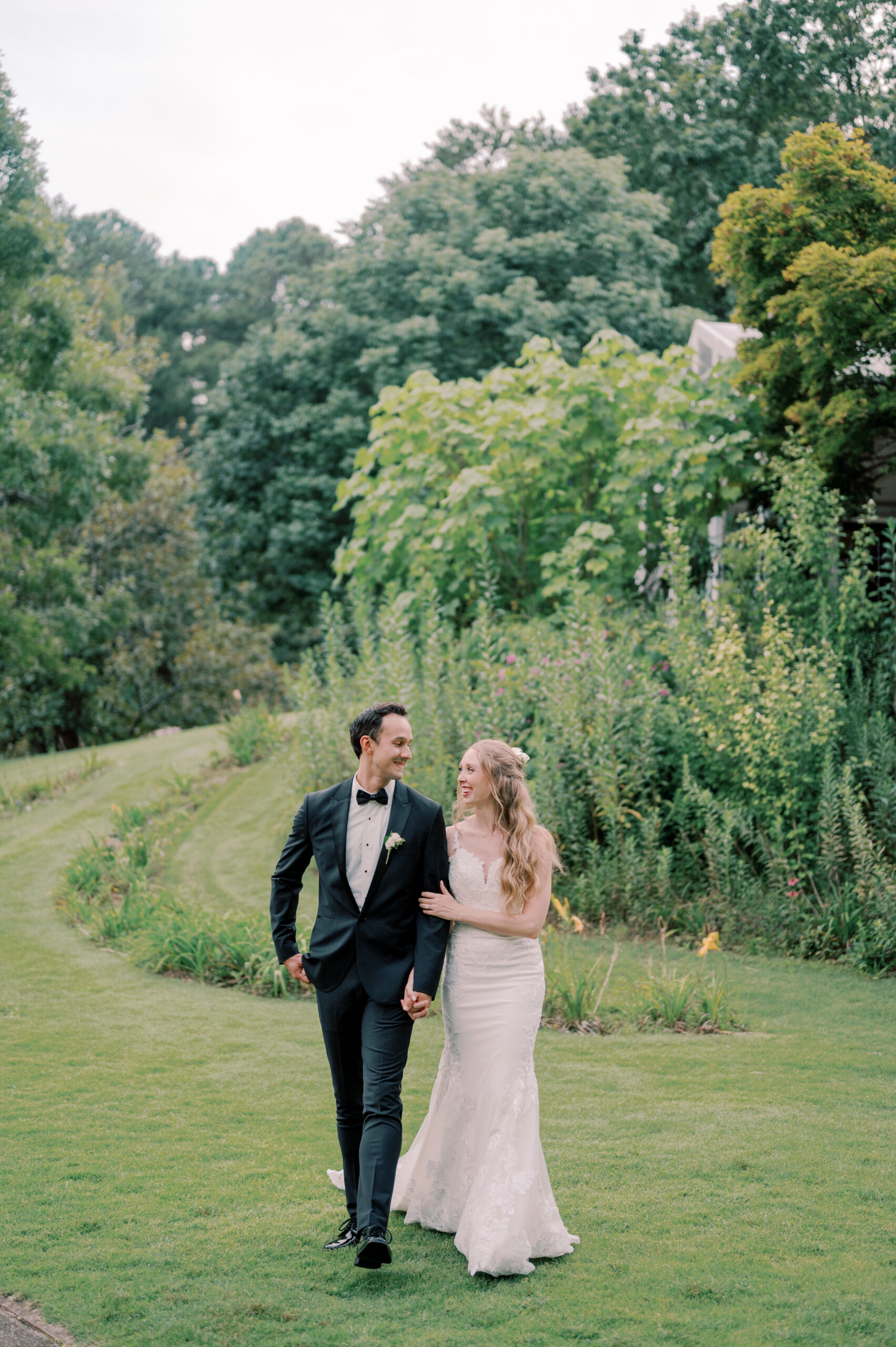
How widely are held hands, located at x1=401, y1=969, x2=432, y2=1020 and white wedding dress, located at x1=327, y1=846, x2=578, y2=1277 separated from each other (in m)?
0.22

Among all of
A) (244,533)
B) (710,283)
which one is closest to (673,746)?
(244,533)

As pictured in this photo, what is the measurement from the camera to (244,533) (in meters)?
24.1

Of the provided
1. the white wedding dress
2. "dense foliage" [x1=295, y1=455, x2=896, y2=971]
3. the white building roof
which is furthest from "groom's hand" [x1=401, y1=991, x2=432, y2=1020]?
the white building roof

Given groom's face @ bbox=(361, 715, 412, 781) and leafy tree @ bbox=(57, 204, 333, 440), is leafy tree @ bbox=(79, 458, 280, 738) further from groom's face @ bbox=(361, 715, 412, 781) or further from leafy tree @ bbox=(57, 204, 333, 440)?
leafy tree @ bbox=(57, 204, 333, 440)

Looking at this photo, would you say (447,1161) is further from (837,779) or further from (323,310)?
(323,310)

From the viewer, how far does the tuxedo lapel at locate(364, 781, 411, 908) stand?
156 inches

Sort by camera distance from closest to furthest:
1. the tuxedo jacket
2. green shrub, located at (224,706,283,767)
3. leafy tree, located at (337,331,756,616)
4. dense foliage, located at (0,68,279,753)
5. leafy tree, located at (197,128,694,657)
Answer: the tuxedo jacket < leafy tree, located at (337,331,756,616) < green shrub, located at (224,706,283,767) < dense foliage, located at (0,68,279,753) < leafy tree, located at (197,128,694,657)

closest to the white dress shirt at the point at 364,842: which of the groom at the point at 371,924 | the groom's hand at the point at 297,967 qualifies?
the groom at the point at 371,924

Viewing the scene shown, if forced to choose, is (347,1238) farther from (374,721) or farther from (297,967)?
(374,721)

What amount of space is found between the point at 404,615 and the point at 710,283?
1983cm

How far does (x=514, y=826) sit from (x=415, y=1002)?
2.23ft

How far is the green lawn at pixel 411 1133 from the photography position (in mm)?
3613

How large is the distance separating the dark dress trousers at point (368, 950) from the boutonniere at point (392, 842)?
0.01 m

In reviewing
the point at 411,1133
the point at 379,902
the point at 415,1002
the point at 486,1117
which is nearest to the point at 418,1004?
the point at 415,1002
